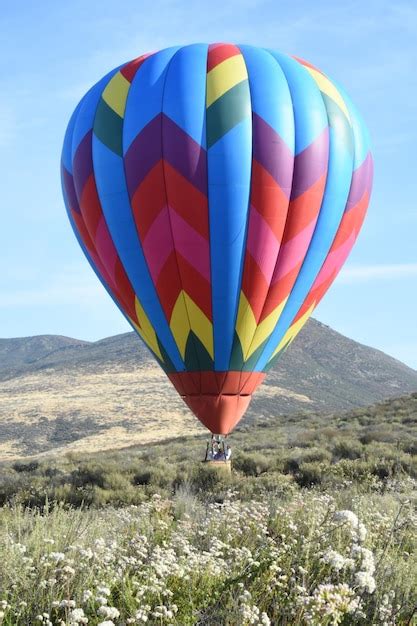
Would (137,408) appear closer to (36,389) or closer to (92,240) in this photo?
(36,389)

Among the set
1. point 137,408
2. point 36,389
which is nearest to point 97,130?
point 137,408

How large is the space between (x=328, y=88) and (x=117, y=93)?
4.69m

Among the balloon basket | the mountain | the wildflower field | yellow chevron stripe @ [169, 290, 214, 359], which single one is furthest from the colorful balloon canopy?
the mountain

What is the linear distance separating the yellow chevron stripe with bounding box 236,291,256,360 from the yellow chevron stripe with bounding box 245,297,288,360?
118mm

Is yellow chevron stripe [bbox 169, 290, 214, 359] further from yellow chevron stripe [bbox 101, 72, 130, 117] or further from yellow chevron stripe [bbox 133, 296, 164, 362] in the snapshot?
yellow chevron stripe [bbox 101, 72, 130, 117]

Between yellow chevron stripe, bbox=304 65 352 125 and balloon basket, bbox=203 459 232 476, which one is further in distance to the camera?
yellow chevron stripe, bbox=304 65 352 125

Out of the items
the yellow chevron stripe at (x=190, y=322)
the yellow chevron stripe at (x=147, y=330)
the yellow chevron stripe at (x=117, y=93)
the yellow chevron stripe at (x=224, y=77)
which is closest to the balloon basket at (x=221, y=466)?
the yellow chevron stripe at (x=190, y=322)

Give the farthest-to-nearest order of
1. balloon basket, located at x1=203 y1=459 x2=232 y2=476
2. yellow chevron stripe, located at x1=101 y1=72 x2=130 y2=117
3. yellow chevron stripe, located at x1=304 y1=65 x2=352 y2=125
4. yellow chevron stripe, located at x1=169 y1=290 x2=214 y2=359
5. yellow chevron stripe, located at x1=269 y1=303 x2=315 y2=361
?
yellow chevron stripe, located at x1=269 y1=303 x2=315 y2=361
yellow chevron stripe, located at x1=304 y1=65 x2=352 y2=125
yellow chevron stripe, located at x1=101 y1=72 x2=130 y2=117
balloon basket, located at x1=203 y1=459 x2=232 y2=476
yellow chevron stripe, located at x1=169 y1=290 x2=214 y2=359

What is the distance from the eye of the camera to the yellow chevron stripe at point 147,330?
15148 mm

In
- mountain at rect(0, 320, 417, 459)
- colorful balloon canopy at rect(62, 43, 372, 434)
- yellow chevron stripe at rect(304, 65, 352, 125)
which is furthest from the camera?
mountain at rect(0, 320, 417, 459)

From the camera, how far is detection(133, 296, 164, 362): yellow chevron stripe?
15.1m

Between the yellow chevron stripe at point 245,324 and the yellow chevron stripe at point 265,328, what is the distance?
0.12 m

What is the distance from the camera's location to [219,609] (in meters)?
4.55

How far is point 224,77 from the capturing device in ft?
48.2
